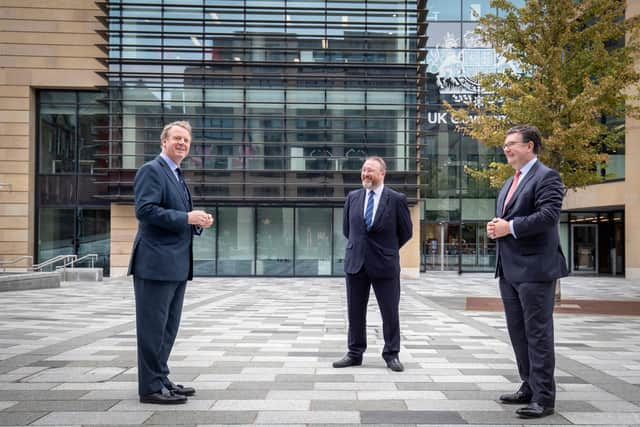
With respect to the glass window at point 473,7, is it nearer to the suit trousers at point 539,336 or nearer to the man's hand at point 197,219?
the suit trousers at point 539,336

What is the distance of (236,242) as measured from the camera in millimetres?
23875

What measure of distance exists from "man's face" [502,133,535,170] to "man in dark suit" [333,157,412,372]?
1530mm

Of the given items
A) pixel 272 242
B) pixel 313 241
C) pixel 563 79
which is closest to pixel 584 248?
pixel 313 241

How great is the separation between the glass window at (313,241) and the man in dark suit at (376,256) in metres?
18.1

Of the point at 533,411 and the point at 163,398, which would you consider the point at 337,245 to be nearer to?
the point at 163,398

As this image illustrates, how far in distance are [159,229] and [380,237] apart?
222cm

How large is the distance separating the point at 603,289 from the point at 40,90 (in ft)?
73.8

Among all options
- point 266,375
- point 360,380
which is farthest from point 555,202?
point 266,375

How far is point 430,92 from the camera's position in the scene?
29.5m

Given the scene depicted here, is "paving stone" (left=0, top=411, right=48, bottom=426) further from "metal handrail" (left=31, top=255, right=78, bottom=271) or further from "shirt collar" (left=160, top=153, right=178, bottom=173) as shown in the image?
"metal handrail" (left=31, top=255, right=78, bottom=271)

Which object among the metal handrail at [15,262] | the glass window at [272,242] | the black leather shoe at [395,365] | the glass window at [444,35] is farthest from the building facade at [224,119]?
the black leather shoe at [395,365]

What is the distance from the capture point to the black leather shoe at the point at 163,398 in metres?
4.25

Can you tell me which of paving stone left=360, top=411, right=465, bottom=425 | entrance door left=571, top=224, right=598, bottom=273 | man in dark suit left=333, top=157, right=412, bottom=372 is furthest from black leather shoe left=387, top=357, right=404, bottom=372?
entrance door left=571, top=224, right=598, bottom=273

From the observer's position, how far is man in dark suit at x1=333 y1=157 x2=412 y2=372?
564 centimetres
